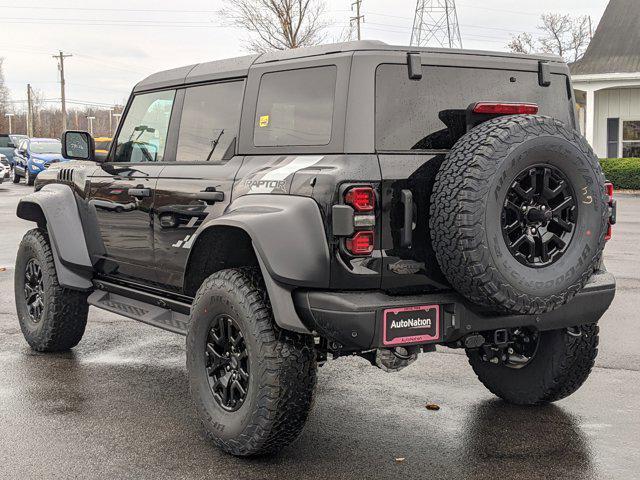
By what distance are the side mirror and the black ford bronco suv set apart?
1194 mm

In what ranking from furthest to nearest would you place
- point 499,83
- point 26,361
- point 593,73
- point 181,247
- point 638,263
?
point 593,73 < point 638,263 < point 26,361 < point 181,247 < point 499,83

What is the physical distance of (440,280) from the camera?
13.2ft

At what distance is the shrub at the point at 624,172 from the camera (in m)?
25.1

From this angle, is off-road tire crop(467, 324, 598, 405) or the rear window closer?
the rear window

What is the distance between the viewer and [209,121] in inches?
199

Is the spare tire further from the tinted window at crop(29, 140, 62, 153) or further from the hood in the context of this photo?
the tinted window at crop(29, 140, 62, 153)

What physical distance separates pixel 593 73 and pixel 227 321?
26.0 metres

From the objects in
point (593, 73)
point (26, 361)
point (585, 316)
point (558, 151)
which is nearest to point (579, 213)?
point (558, 151)

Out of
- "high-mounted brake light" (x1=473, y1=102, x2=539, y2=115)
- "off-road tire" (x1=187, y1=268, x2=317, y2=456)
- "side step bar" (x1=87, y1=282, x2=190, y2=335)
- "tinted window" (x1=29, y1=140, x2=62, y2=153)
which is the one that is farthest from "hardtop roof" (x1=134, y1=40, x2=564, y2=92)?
"tinted window" (x1=29, y1=140, x2=62, y2=153)

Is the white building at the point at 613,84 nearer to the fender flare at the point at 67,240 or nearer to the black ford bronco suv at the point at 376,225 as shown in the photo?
the fender flare at the point at 67,240

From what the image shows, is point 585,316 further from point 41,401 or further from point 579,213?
point 41,401

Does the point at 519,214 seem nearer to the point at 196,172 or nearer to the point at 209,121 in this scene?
the point at 196,172

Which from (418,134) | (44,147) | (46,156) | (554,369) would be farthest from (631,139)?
(418,134)

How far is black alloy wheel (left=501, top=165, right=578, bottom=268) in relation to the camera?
3865 mm
